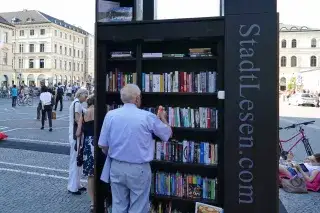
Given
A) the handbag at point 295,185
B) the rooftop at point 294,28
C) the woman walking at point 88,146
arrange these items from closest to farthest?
the woman walking at point 88,146, the handbag at point 295,185, the rooftop at point 294,28

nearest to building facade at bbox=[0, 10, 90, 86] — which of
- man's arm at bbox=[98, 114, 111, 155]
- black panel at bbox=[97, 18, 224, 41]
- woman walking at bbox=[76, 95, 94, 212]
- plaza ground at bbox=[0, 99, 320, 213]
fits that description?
plaza ground at bbox=[0, 99, 320, 213]

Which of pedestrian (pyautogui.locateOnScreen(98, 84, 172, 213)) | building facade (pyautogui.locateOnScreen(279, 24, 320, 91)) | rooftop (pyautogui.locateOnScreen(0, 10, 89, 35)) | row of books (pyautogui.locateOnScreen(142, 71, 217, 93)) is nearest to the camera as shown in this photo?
pedestrian (pyautogui.locateOnScreen(98, 84, 172, 213))

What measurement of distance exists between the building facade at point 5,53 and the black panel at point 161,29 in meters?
62.4

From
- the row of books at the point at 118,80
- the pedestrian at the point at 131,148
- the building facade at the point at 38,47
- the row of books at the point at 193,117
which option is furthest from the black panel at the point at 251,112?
the building facade at the point at 38,47

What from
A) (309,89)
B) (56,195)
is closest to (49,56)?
(309,89)

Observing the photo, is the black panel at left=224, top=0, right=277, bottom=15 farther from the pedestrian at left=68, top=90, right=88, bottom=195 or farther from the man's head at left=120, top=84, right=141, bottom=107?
the pedestrian at left=68, top=90, right=88, bottom=195

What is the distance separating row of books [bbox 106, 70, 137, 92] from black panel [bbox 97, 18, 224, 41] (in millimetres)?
488

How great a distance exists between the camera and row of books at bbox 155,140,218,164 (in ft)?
14.3

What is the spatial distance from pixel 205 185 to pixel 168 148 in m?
0.68

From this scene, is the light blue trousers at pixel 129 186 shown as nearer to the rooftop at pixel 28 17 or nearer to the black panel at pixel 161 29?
the black panel at pixel 161 29

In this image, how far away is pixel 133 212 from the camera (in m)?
3.65

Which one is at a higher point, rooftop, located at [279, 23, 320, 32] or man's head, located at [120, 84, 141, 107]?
rooftop, located at [279, 23, 320, 32]

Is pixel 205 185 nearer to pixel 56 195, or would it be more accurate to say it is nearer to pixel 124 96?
pixel 124 96

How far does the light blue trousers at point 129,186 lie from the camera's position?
11.7 feet
